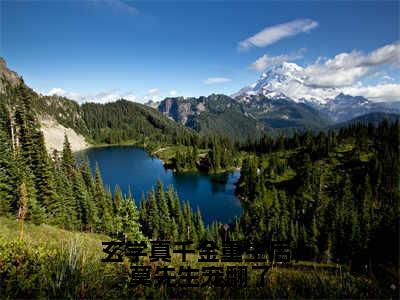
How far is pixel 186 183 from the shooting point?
134 m

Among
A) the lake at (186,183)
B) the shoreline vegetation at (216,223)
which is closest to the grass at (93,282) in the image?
the shoreline vegetation at (216,223)

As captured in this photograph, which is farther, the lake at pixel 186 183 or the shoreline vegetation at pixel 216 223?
the lake at pixel 186 183

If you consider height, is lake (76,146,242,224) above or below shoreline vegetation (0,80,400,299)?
below

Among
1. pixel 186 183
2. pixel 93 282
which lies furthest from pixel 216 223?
pixel 186 183

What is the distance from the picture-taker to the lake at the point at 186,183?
3802 inches

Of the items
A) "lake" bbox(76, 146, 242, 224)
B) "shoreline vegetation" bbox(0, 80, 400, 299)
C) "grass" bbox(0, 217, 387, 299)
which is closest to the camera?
"grass" bbox(0, 217, 387, 299)

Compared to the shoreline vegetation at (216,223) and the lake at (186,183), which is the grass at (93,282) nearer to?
the shoreline vegetation at (216,223)

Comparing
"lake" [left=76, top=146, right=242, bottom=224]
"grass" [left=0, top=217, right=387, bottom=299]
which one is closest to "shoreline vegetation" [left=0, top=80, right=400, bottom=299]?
"grass" [left=0, top=217, right=387, bottom=299]

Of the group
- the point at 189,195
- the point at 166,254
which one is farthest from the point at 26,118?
the point at 189,195

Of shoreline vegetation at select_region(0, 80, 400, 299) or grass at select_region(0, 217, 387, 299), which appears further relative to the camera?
shoreline vegetation at select_region(0, 80, 400, 299)

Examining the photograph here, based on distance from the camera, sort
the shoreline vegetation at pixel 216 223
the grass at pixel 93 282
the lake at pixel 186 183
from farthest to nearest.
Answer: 1. the lake at pixel 186 183
2. the shoreline vegetation at pixel 216 223
3. the grass at pixel 93 282

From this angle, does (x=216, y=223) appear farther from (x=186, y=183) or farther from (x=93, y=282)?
(x=186, y=183)

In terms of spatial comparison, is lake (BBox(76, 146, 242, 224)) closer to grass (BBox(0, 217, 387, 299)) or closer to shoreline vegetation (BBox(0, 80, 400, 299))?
shoreline vegetation (BBox(0, 80, 400, 299))

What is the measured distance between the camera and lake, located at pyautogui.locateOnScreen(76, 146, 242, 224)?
96562 mm
